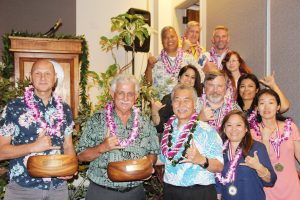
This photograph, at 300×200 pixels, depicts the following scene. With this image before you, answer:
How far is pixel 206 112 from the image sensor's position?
2504mm

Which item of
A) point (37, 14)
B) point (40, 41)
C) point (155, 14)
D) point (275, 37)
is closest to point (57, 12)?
point (37, 14)

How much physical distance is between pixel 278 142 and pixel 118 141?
3.84ft

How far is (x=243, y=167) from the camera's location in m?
2.32

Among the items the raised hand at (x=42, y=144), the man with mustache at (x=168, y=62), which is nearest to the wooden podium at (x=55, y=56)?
the man with mustache at (x=168, y=62)

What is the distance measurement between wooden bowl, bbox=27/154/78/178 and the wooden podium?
154 centimetres

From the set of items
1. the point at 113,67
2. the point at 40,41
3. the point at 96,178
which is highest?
the point at 40,41

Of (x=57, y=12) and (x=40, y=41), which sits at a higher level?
(x=57, y=12)

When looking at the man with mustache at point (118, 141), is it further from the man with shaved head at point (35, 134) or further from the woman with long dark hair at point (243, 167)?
the woman with long dark hair at point (243, 167)

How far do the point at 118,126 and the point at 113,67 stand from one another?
1312 mm

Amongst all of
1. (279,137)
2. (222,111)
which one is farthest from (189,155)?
(279,137)

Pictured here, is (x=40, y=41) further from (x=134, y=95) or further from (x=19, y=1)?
(x=19, y=1)

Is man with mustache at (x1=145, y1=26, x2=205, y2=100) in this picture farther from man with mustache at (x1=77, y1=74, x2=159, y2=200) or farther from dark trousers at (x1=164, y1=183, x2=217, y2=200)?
dark trousers at (x1=164, y1=183, x2=217, y2=200)

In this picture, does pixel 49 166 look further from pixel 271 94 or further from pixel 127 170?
pixel 271 94

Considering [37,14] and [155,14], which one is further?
[155,14]
